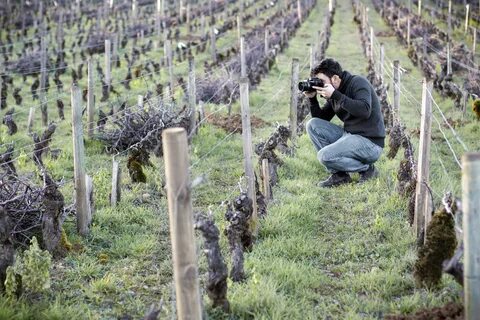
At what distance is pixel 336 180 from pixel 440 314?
3.13 meters

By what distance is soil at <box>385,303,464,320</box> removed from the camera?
2930 millimetres

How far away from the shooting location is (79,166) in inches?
179

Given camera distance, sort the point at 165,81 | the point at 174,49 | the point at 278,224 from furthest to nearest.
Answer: the point at 174,49, the point at 165,81, the point at 278,224

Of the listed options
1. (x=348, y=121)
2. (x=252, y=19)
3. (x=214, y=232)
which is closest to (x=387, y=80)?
(x=348, y=121)

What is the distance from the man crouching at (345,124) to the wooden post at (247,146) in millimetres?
1168

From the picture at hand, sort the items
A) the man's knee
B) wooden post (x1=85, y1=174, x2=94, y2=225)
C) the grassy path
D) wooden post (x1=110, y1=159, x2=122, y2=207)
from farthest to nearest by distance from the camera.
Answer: the man's knee, wooden post (x1=110, y1=159, x2=122, y2=207), wooden post (x1=85, y1=174, x2=94, y2=225), the grassy path

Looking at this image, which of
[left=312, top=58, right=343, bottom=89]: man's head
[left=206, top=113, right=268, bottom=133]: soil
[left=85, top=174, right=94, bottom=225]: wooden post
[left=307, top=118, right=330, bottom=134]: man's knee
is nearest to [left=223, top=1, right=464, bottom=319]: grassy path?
[left=307, top=118, right=330, bottom=134]: man's knee

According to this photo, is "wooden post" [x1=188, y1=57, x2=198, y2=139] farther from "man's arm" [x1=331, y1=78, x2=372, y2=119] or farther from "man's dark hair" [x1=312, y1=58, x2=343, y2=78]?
"man's arm" [x1=331, y1=78, x2=372, y2=119]

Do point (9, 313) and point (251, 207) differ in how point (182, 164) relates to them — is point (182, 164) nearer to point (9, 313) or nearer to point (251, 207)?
point (9, 313)

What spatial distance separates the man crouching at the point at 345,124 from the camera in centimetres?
554

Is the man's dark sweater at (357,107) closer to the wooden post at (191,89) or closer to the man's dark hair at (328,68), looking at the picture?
the man's dark hair at (328,68)

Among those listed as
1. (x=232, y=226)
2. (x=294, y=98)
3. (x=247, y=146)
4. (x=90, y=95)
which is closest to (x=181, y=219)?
(x=232, y=226)

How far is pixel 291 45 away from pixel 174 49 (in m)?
3.89

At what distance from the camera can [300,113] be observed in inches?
351
